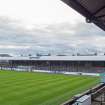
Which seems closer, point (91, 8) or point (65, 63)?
point (91, 8)

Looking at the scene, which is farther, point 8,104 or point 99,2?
point 8,104

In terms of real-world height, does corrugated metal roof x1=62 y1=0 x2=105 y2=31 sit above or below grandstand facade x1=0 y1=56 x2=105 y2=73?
above

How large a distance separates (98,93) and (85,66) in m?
53.9

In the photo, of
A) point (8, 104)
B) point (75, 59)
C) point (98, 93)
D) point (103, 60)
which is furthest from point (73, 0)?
point (75, 59)

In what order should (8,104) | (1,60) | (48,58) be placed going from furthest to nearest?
(1,60) < (48,58) < (8,104)

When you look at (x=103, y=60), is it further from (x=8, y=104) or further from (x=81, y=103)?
(x=81, y=103)

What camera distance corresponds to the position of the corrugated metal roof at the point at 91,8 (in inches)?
250

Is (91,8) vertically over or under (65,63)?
over

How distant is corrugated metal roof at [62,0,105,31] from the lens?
6.34 metres

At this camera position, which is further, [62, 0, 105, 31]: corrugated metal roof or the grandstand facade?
the grandstand facade

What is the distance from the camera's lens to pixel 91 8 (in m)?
7.09

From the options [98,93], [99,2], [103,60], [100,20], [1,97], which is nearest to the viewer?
[99,2]

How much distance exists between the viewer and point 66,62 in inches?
2790

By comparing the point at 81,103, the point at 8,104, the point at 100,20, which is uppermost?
the point at 100,20
